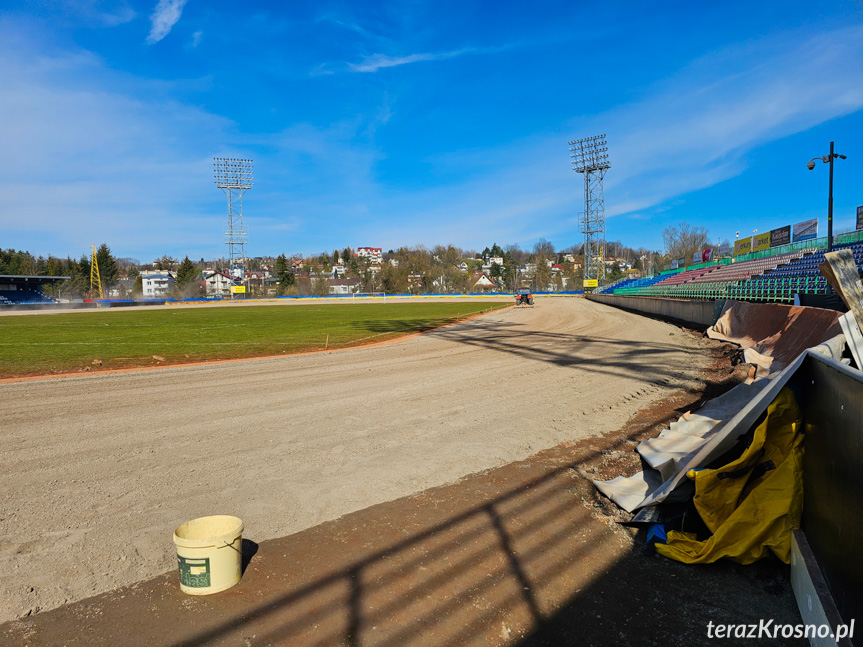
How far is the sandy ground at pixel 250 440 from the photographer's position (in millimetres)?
4414

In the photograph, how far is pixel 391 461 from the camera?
6.33 metres

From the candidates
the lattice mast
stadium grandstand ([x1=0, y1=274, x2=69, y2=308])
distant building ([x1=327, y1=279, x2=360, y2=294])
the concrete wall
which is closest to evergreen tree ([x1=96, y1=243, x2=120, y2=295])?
the lattice mast

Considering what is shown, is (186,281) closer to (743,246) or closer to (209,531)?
(743,246)

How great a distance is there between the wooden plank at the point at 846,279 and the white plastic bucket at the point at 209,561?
7913mm

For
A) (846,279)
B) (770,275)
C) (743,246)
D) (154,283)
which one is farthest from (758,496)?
(154,283)

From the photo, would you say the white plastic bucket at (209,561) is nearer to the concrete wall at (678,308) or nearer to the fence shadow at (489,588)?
the fence shadow at (489,588)

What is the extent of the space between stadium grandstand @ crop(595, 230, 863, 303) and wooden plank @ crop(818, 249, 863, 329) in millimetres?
9273

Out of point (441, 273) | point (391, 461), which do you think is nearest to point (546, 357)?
point (391, 461)

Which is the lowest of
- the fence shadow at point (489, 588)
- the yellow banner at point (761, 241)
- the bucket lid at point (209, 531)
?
the fence shadow at point (489, 588)

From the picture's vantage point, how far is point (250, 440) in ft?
23.5

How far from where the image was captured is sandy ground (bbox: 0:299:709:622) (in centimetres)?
441

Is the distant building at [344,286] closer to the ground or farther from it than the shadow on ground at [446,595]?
farther from it

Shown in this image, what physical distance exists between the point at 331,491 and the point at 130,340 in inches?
754

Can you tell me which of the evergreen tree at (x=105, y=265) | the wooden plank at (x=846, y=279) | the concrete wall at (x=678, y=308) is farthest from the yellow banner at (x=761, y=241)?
the evergreen tree at (x=105, y=265)
